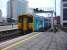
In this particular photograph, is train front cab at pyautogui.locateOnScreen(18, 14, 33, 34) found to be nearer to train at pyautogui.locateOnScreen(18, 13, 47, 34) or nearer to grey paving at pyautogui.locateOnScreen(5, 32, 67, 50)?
train at pyautogui.locateOnScreen(18, 13, 47, 34)

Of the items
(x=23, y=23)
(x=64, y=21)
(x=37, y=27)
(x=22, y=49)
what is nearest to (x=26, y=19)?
(x=23, y=23)

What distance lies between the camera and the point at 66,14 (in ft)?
422

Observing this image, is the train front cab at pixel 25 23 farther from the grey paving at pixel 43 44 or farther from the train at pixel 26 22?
the grey paving at pixel 43 44

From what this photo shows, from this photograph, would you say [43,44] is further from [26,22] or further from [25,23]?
[26,22]

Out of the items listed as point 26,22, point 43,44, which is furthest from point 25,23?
point 43,44

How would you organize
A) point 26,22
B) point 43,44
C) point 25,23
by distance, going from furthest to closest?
point 26,22 → point 25,23 → point 43,44

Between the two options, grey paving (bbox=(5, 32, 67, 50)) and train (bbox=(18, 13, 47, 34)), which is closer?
grey paving (bbox=(5, 32, 67, 50))

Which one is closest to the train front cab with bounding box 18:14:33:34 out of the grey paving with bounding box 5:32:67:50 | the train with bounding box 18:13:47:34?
the train with bounding box 18:13:47:34

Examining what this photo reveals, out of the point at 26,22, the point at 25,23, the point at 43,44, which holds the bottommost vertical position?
the point at 43,44

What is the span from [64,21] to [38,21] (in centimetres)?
8946


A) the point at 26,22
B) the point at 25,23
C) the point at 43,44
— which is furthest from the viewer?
the point at 26,22

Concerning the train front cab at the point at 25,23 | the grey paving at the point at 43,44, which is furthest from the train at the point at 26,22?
the grey paving at the point at 43,44

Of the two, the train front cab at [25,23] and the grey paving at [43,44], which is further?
the train front cab at [25,23]

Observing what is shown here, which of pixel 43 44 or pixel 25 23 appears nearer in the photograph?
pixel 43 44
